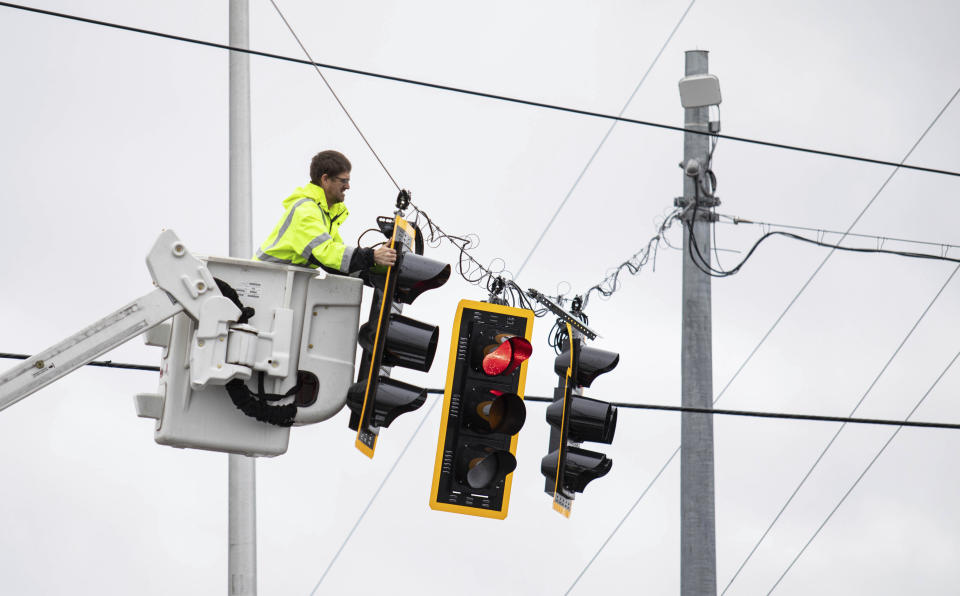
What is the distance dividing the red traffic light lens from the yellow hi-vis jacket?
1.05 metres

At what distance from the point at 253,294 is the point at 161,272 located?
51cm

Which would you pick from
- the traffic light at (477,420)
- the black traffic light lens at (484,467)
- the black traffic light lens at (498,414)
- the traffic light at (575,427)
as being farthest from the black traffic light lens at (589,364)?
the black traffic light lens at (484,467)

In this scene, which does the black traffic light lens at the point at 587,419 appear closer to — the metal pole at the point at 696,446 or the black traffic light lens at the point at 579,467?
the black traffic light lens at the point at 579,467

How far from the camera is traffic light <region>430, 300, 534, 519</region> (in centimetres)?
941

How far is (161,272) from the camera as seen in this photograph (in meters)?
8.62

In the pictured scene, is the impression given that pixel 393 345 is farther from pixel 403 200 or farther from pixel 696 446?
pixel 696 446

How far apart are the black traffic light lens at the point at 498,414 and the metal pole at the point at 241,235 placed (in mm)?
2316

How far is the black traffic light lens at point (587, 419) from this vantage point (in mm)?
10008

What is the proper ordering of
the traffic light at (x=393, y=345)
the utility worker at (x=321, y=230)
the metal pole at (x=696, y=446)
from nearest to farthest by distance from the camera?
the traffic light at (x=393, y=345)
the utility worker at (x=321, y=230)
the metal pole at (x=696, y=446)

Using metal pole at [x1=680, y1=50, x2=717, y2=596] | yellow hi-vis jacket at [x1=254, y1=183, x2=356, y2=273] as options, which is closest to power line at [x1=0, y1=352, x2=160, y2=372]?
yellow hi-vis jacket at [x1=254, y1=183, x2=356, y2=273]

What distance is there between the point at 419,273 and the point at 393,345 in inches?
16.3

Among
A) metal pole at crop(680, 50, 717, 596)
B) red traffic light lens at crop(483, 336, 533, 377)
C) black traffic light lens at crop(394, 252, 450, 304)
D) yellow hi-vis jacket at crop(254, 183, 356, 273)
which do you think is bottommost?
metal pole at crop(680, 50, 717, 596)

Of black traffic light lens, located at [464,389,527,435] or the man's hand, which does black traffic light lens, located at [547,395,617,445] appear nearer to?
black traffic light lens, located at [464,389,527,435]

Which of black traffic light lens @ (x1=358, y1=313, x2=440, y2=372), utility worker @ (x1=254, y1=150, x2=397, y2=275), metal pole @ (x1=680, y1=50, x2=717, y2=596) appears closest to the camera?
black traffic light lens @ (x1=358, y1=313, x2=440, y2=372)
